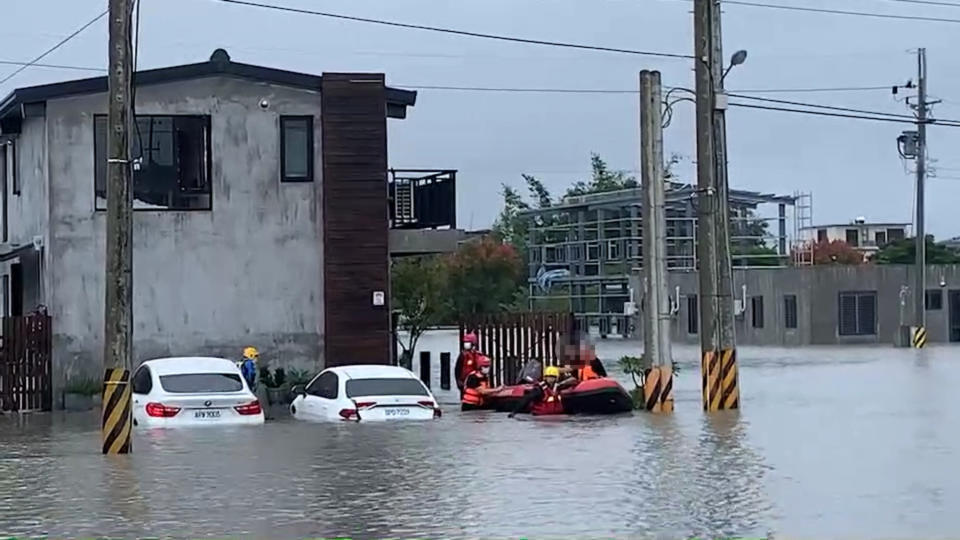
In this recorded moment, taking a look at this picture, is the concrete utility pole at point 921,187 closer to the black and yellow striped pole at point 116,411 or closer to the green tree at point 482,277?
the green tree at point 482,277

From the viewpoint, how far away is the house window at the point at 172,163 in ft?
113

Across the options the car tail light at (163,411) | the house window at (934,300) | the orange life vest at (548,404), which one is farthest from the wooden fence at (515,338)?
the house window at (934,300)

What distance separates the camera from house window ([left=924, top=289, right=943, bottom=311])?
74875 mm

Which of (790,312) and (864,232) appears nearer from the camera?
(790,312)

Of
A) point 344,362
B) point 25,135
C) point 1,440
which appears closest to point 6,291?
point 25,135

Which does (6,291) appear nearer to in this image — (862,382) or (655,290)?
(655,290)

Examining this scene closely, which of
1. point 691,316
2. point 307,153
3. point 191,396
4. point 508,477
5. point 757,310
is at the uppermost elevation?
point 307,153

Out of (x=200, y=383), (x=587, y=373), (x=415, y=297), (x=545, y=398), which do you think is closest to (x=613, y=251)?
(x=415, y=297)

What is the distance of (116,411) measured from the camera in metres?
21.4

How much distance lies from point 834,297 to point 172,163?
4391 cm

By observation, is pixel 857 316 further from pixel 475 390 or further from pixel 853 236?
pixel 853 236

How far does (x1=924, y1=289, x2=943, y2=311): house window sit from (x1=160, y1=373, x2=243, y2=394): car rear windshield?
5328 cm

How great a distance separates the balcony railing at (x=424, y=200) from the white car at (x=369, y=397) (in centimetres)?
772

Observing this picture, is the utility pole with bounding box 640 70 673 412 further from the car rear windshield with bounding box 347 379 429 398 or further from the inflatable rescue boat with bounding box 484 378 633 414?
the car rear windshield with bounding box 347 379 429 398
